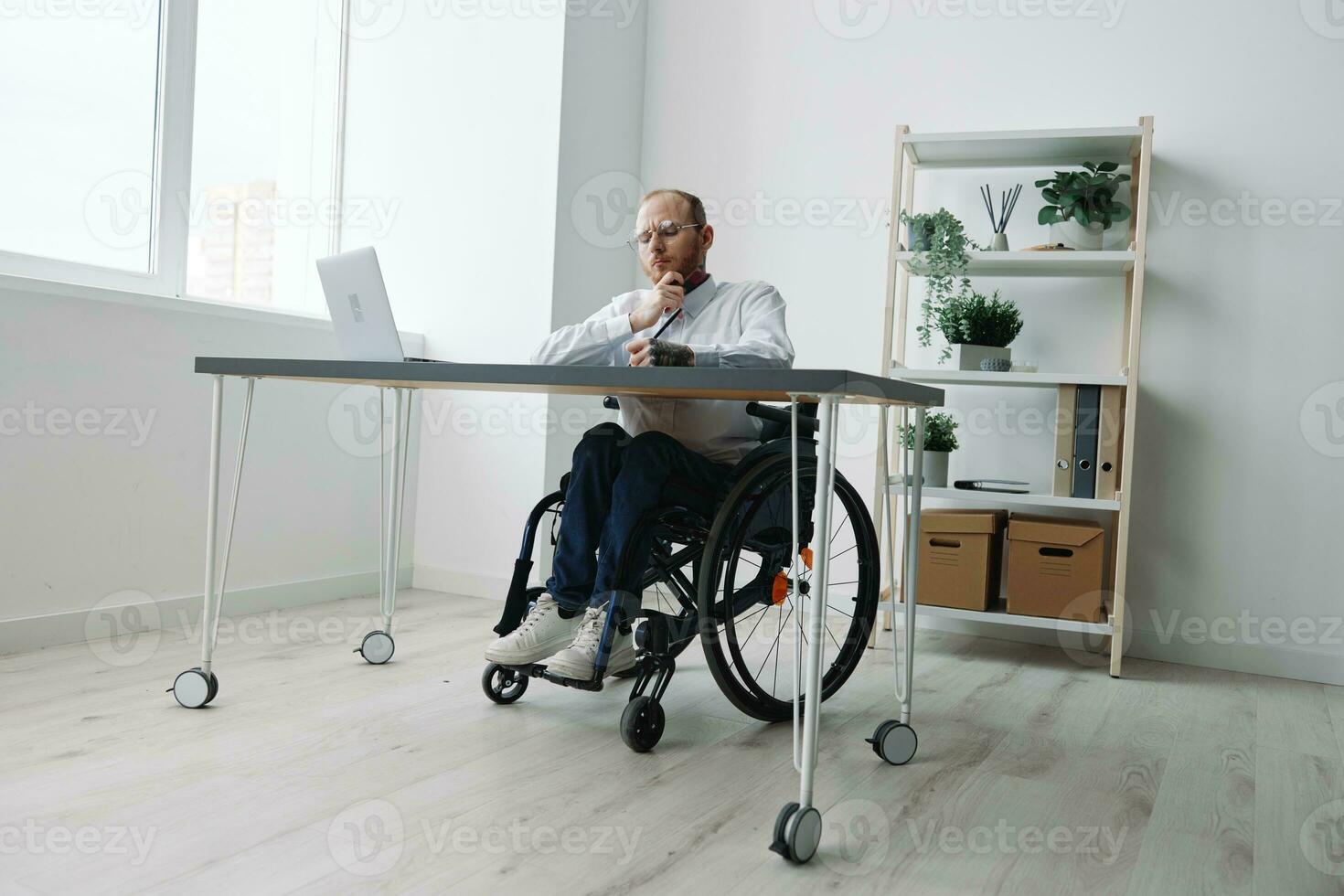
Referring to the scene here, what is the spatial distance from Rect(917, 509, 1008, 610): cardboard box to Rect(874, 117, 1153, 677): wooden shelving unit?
0.15ft

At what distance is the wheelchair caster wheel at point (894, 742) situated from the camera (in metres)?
1.87

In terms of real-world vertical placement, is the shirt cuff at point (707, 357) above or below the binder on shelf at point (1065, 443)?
above

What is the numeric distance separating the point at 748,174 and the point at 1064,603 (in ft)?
5.71

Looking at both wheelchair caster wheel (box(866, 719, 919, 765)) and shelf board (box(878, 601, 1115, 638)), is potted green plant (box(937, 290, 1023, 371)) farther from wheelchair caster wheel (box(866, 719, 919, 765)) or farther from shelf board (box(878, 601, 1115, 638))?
wheelchair caster wheel (box(866, 719, 919, 765))

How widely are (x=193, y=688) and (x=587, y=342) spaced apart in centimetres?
103

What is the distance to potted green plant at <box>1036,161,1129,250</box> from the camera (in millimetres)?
2834

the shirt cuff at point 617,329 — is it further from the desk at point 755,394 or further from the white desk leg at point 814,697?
the white desk leg at point 814,697

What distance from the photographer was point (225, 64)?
3.13 meters

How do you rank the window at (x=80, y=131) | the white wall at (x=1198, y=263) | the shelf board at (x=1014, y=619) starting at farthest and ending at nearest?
the white wall at (x=1198, y=263) → the shelf board at (x=1014, y=619) → the window at (x=80, y=131)

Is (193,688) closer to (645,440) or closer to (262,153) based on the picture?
(645,440)

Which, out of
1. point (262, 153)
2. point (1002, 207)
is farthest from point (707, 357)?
point (262, 153)

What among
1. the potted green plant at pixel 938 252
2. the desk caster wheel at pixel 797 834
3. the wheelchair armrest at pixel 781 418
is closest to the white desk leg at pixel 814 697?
the desk caster wheel at pixel 797 834

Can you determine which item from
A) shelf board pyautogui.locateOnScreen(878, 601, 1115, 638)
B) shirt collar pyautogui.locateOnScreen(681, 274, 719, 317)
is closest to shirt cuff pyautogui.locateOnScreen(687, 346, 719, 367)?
shirt collar pyautogui.locateOnScreen(681, 274, 719, 317)

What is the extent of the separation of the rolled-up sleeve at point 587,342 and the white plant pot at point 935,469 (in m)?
1.18
